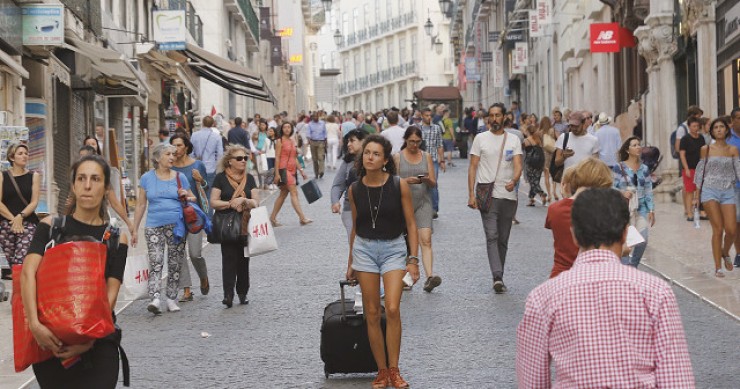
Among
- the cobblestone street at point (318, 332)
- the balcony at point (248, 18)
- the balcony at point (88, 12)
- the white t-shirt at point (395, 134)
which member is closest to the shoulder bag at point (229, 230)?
the cobblestone street at point (318, 332)

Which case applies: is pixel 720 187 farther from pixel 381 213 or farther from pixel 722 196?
pixel 381 213

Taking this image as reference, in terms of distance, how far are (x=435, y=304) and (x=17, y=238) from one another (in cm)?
405

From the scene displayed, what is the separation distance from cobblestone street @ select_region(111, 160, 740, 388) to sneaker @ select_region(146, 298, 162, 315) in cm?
7

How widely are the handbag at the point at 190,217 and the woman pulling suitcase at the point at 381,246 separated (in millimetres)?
3858

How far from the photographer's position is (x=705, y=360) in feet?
28.0

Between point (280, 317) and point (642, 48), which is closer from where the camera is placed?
point (280, 317)

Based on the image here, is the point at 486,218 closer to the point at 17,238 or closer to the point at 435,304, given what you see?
the point at 435,304

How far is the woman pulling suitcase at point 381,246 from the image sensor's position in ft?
25.5

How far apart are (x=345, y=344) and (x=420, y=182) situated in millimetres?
4512

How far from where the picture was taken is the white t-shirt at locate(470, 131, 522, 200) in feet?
40.4

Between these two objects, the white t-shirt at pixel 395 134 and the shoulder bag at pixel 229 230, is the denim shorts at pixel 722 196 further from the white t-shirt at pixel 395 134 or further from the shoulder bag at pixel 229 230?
the white t-shirt at pixel 395 134

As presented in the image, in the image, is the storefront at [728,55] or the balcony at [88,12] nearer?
the storefront at [728,55]

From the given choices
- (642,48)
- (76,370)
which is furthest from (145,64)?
(76,370)

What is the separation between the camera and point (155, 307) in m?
11.4
